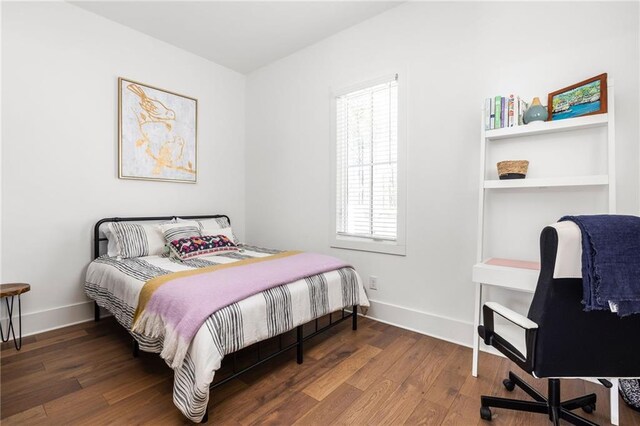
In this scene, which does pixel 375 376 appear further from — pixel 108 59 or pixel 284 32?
pixel 108 59

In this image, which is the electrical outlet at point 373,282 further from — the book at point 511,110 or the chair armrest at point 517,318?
the book at point 511,110

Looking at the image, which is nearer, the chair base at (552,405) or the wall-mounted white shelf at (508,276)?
the chair base at (552,405)

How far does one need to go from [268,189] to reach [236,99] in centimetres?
132

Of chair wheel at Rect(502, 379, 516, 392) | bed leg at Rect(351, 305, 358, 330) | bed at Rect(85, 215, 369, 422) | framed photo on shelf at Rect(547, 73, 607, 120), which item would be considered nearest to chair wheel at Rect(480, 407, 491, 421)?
chair wheel at Rect(502, 379, 516, 392)

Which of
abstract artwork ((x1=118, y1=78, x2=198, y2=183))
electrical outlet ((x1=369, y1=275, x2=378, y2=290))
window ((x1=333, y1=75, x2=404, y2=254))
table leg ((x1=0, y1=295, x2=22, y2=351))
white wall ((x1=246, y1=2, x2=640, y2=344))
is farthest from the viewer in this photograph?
abstract artwork ((x1=118, y1=78, x2=198, y2=183))

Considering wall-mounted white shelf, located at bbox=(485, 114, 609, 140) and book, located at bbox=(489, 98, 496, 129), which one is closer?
wall-mounted white shelf, located at bbox=(485, 114, 609, 140)

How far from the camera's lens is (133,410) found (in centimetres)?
161

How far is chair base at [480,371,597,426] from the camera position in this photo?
1.36m

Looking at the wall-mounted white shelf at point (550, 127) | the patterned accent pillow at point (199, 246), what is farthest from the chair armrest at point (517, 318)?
the patterned accent pillow at point (199, 246)

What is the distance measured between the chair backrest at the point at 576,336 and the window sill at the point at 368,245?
150 cm

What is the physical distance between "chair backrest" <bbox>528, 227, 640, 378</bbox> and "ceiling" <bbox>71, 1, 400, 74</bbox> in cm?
261

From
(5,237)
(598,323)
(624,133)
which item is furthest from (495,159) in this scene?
(5,237)

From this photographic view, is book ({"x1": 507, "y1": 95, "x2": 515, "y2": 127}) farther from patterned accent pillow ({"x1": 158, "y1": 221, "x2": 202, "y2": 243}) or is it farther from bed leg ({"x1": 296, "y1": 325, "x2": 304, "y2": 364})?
patterned accent pillow ({"x1": 158, "y1": 221, "x2": 202, "y2": 243})

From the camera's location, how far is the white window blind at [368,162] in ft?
9.22
